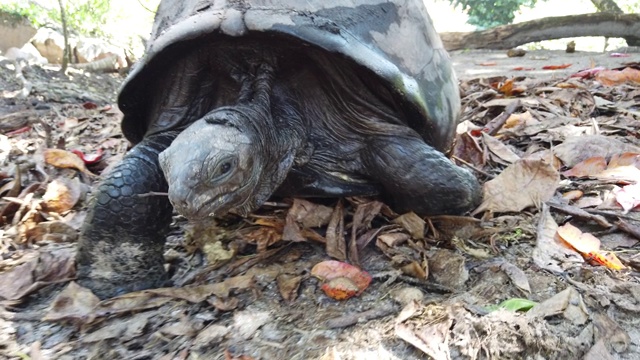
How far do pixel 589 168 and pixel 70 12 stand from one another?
10.2 metres

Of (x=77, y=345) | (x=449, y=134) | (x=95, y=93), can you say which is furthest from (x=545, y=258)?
(x=95, y=93)

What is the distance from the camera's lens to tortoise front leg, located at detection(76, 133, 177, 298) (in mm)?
2203

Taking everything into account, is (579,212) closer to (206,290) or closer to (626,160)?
(626,160)

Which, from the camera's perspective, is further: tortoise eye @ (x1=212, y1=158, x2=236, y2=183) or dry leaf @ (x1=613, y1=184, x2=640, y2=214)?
dry leaf @ (x1=613, y1=184, x2=640, y2=214)

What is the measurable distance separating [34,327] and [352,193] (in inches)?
54.7

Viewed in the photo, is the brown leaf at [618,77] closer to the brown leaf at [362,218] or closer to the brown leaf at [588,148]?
the brown leaf at [588,148]

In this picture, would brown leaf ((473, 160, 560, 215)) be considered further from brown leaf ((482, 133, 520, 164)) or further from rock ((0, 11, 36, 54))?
rock ((0, 11, 36, 54))

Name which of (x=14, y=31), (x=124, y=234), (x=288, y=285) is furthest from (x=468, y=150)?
(x=14, y=31)

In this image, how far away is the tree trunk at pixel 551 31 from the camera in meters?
10.1

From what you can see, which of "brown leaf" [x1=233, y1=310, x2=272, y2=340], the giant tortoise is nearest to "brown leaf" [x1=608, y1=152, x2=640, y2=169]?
the giant tortoise

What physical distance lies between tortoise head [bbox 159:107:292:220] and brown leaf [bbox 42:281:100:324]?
61 cm

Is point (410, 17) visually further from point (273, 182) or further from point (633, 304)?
point (633, 304)

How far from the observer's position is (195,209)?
6.16 ft

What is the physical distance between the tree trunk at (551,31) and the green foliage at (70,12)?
740 centimetres
